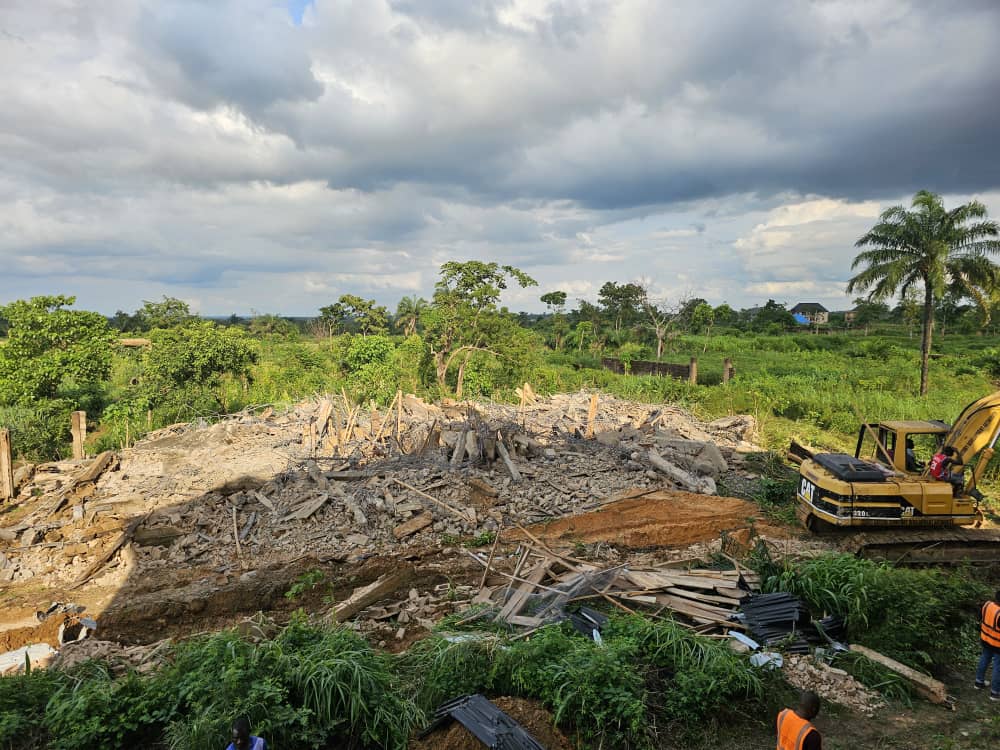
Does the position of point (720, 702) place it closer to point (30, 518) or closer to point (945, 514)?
point (945, 514)

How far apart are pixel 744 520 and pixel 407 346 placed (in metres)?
Answer: 15.9

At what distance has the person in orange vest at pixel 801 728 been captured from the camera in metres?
3.79

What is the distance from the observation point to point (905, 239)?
2239cm

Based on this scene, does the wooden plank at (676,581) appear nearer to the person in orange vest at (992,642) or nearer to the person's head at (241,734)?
the person in orange vest at (992,642)

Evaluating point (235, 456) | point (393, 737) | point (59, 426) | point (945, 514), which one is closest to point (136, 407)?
point (59, 426)

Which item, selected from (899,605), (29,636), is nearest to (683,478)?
(899,605)

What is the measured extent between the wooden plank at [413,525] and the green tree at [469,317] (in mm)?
11097

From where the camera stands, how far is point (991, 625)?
5562 millimetres

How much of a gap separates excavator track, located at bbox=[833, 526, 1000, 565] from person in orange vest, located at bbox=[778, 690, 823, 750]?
579 cm

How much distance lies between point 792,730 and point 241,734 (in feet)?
12.2

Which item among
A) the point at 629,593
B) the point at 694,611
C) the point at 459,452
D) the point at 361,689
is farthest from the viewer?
the point at 459,452

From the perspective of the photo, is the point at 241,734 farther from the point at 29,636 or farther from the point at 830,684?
the point at 29,636

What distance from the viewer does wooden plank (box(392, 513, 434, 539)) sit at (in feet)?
35.4

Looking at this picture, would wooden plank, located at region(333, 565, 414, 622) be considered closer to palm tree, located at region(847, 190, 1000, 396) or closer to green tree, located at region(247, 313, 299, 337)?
palm tree, located at region(847, 190, 1000, 396)
